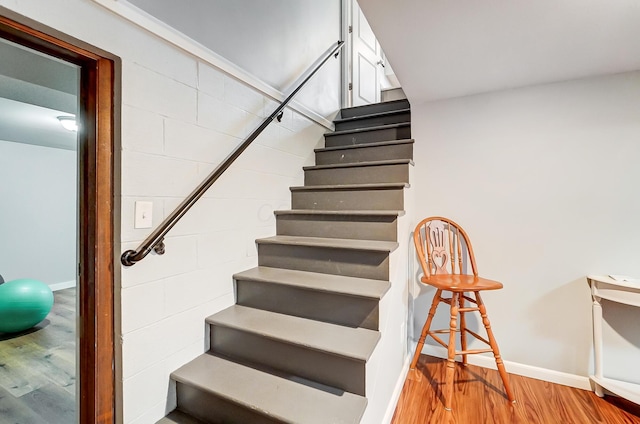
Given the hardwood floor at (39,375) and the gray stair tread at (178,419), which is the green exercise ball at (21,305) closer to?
the hardwood floor at (39,375)

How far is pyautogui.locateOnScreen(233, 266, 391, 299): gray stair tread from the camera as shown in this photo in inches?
57.7

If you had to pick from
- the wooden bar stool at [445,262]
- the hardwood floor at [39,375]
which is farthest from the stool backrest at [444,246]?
the hardwood floor at [39,375]

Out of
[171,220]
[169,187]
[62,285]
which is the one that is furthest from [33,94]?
[62,285]

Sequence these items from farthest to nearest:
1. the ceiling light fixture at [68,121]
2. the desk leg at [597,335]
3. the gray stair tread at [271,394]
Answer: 1. the ceiling light fixture at [68,121]
2. the desk leg at [597,335]
3. the gray stair tread at [271,394]

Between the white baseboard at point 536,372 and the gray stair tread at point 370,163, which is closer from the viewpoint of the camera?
the white baseboard at point 536,372

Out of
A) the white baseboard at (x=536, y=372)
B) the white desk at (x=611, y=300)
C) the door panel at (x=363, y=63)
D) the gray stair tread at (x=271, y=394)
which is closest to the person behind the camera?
the gray stair tread at (x=271, y=394)

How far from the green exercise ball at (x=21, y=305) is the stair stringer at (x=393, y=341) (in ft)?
11.4

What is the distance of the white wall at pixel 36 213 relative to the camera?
4149 millimetres

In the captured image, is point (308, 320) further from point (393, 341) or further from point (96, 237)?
point (96, 237)

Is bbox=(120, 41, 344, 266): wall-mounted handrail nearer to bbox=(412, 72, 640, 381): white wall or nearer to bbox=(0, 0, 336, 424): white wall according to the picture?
bbox=(0, 0, 336, 424): white wall

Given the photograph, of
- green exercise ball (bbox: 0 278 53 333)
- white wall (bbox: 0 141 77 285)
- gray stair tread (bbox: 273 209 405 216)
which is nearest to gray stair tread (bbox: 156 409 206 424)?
gray stair tread (bbox: 273 209 405 216)

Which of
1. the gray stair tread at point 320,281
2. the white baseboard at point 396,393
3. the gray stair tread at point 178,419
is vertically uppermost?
the gray stair tread at point 320,281

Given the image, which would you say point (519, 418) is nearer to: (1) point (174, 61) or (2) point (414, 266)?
(2) point (414, 266)

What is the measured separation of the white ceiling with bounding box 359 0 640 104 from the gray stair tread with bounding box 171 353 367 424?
1.74 meters
